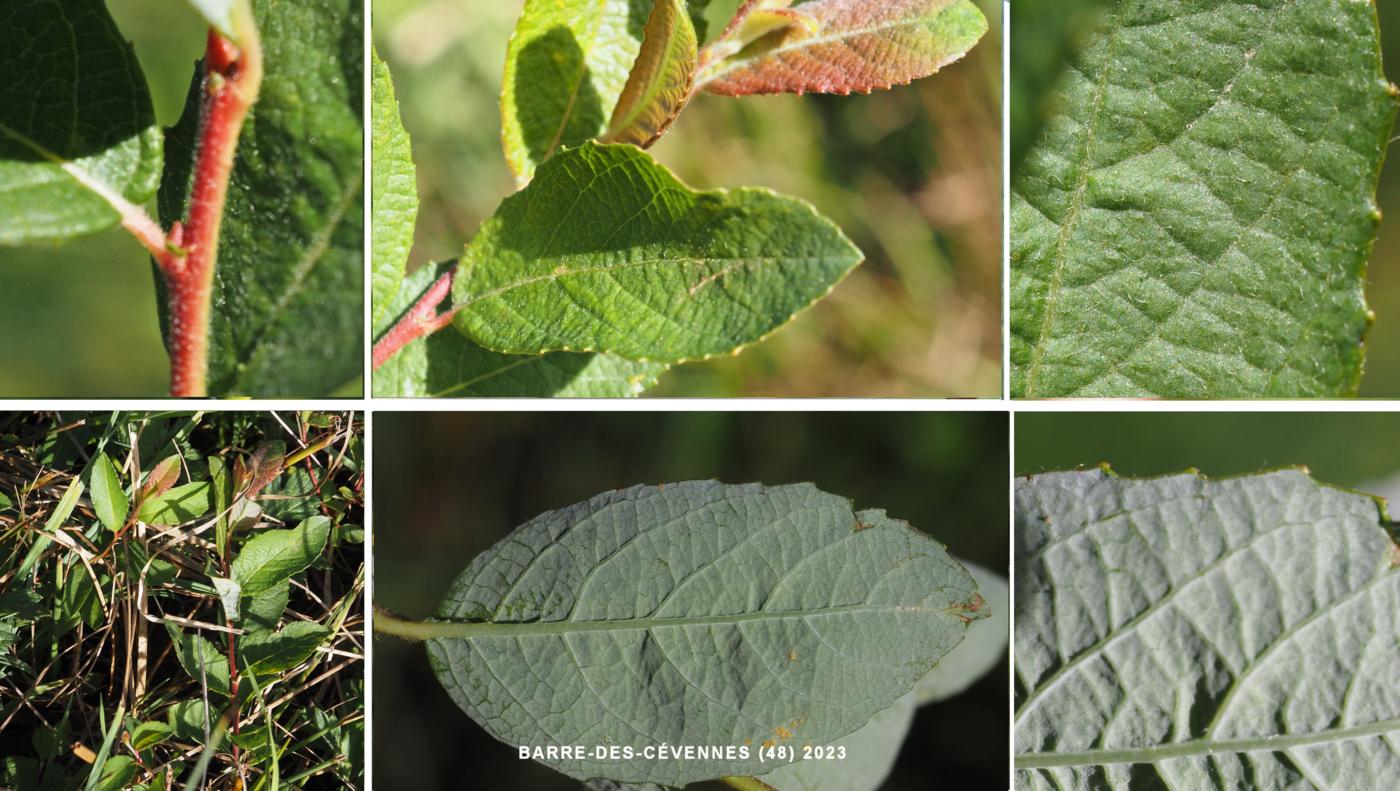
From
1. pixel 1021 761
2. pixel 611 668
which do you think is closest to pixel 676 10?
pixel 611 668

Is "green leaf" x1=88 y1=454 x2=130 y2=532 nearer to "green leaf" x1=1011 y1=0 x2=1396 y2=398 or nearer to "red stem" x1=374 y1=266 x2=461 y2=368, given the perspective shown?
"red stem" x1=374 y1=266 x2=461 y2=368

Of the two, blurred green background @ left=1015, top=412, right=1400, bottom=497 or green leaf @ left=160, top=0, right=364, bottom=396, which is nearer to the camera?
green leaf @ left=160, top=0, right=364, bottom=396

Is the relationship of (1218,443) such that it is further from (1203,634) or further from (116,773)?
(116,773)

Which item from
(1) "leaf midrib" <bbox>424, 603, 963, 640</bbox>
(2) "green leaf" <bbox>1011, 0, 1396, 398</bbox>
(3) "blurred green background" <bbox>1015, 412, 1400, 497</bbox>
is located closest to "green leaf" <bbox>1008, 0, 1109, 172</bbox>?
(2) "green leaf" <bbox>1011, 0, 1396, 398</bbox>

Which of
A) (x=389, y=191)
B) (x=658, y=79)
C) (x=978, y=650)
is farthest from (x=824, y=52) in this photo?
(x=978, y=650)

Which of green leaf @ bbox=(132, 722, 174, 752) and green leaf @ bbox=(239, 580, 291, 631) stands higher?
green leaf @ bbox=(239, 580, 291, 631)

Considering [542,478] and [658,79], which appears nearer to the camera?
[658,79]

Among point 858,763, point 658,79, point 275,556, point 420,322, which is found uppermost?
point 658,79

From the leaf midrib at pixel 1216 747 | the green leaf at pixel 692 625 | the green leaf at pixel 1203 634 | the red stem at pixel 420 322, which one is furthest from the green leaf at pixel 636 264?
the leaf midrib at pixel 1216 747
